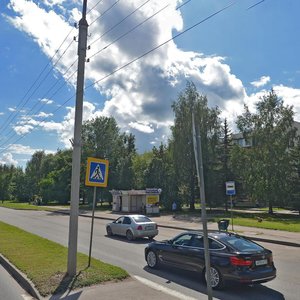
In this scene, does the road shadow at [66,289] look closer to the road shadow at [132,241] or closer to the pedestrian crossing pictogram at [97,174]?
the pedestrian crossing pictogram at [97,174]

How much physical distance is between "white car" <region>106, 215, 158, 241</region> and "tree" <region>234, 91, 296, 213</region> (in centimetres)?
2153

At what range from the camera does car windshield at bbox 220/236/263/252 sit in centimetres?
850

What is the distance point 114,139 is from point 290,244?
45.6 meters

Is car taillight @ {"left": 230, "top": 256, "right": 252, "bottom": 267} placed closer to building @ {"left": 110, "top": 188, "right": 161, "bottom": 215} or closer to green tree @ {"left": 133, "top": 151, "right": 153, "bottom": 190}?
building @ {"left": 110, "top": 188, "right": 161, "bottom": 215}

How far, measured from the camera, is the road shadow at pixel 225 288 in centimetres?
782

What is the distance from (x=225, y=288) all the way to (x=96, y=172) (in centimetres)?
458

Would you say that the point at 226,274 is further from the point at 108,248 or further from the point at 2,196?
the point at 2,196

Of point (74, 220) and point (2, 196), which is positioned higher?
point (2, 196)

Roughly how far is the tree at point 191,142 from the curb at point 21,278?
31644 millimetres

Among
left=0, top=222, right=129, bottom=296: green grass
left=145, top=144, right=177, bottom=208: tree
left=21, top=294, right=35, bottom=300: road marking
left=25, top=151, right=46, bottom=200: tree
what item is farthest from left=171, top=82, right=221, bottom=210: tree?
left=25, top=151, right=46, bottom=200: tree

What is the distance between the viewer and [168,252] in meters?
10.2

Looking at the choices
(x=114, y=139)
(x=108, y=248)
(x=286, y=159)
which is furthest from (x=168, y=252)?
(x=114, y=139)

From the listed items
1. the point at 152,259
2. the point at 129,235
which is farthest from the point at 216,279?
the point at 129,235

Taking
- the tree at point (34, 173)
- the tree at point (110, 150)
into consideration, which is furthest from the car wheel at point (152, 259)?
the tree at point (34, 173)
